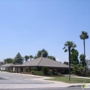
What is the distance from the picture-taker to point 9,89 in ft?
64.1

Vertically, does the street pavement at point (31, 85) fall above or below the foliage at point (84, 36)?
below

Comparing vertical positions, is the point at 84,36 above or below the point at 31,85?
above

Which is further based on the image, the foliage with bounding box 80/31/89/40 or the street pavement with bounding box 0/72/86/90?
the foliage with bounding box 80/31/89/40

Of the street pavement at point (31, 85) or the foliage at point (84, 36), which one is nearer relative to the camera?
the street pavement at point (31, 85)

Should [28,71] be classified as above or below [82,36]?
below

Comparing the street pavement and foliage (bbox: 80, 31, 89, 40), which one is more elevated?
foliage (bbox: 80, 31, 89, 40)

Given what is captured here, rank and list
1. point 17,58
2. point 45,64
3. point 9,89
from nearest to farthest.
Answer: point 9,89, point 45,64, point 17,58

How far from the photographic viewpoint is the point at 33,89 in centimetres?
2005

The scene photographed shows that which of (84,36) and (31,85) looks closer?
(31,85)

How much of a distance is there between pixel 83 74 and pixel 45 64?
10.1 meters

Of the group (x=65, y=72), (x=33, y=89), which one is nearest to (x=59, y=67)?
(x=65, y=72)

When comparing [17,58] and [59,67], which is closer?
[59,67]

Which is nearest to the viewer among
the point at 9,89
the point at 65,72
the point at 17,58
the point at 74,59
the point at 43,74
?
the point at 9,89

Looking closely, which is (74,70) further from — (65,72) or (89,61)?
(89,61)
